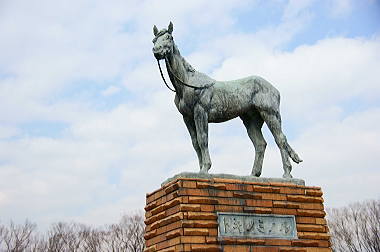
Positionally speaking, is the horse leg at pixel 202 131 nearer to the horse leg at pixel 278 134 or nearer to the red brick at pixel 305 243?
the horse leg at pixel 278 134

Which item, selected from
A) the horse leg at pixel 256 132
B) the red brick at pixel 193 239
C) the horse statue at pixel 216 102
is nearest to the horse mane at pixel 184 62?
the horse statue at pixel 216 102

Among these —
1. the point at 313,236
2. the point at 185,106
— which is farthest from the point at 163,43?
the point at 313,236

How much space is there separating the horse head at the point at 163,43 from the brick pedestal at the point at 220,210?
6.87ft

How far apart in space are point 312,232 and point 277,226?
0.67 meters

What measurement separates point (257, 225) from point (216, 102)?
212 cm

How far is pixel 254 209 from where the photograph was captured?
Answer: 297 inches

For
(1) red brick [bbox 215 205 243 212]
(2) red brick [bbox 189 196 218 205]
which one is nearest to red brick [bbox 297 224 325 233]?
(1) red brick [bbox 215 205 243 212]

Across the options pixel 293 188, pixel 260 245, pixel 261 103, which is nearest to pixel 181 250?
pixel 260 245

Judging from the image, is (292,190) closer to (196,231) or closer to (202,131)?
(202,131)

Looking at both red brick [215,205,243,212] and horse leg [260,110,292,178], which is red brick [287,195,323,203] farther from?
red brick [215,205,243,212]

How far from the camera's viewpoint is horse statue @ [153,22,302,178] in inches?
318

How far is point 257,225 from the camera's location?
7.48m

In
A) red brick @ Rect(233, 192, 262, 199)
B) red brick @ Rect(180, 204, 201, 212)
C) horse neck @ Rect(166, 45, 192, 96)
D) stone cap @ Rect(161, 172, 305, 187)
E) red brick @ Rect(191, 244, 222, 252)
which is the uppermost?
horse neck @ Rect(166, 45, 192, 96)

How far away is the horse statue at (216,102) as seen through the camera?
26.5 feet
